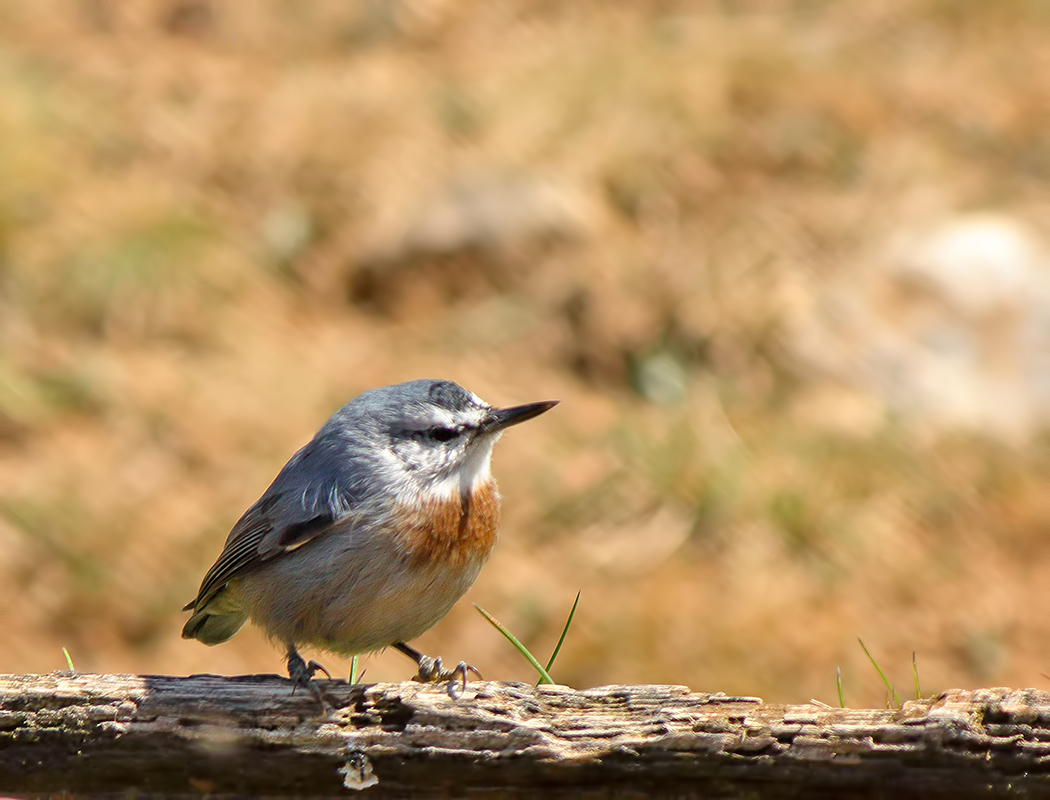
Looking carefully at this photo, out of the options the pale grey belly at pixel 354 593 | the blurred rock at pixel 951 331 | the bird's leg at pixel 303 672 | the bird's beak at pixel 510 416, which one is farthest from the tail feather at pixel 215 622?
the blurred rock at pixel 951 331

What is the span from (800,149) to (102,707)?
22.2 feet

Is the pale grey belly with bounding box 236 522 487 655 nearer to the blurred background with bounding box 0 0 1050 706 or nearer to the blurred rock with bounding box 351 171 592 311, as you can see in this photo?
the blurred background with bounding box 0 0 1050 706

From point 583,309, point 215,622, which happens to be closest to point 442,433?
point 215,622

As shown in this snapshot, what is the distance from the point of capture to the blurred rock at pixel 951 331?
279 inches

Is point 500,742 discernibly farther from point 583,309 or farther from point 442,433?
point 583,309

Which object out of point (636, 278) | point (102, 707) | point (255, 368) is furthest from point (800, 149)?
point (102, 707)

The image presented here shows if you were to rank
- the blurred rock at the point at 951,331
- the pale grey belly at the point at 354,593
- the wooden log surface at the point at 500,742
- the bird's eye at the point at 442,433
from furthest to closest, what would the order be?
the blurred rock at the point at 951,331 → the bird's eye at the point at 442,433 → the pale grey belly at the point at 354,593 → the wooden log surface at the point at 500,742

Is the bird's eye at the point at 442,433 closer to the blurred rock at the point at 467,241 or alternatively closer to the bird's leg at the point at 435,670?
the bird's leg at the point at 435,670

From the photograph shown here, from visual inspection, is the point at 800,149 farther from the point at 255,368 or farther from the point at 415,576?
the point at 415,576

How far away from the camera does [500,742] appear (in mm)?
2879

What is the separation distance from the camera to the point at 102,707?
9.73 ft

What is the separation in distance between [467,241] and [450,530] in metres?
4.52

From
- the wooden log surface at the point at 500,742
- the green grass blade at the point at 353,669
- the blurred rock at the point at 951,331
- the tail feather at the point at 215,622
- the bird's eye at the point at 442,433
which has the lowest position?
the wooden log surface at the point at 500,742

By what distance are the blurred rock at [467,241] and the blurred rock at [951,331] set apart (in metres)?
1.70
